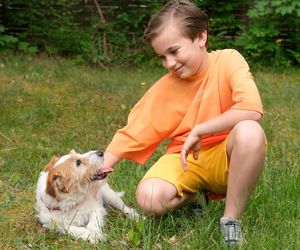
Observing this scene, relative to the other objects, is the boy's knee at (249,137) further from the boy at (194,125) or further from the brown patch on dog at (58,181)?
the brown patch on dog at (58,181)

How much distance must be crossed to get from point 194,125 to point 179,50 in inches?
18.8

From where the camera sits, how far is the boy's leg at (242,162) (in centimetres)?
320

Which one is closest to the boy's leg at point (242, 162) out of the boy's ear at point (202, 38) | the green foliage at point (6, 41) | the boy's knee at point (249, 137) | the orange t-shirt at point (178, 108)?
the boy's knee at point (249, 137)

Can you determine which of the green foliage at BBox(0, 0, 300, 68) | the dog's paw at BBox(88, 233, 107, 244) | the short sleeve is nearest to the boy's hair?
the short sleeve

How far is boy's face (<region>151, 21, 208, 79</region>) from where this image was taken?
347 cm

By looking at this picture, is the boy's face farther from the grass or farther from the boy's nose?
the grass

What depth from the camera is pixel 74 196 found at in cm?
380

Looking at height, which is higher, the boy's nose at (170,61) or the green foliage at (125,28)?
the boy's nose at (170,61)

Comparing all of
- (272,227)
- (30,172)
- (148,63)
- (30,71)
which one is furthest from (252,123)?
(148,63)

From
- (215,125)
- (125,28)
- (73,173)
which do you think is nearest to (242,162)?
(215,125)

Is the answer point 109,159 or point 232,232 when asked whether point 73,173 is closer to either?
point 109,159

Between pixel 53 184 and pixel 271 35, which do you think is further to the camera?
pixel 271 35

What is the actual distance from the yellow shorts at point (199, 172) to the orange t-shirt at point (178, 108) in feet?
0.34

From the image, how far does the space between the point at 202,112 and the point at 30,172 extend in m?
2.03
